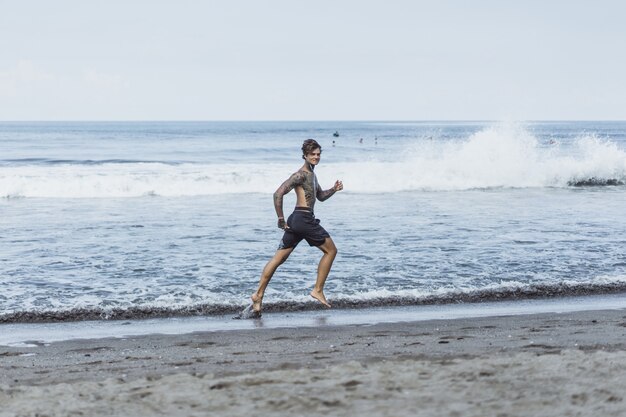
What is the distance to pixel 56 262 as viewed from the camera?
452 inches

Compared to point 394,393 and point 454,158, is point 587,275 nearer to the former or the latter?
point 394,393

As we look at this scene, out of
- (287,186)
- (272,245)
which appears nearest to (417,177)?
(272,245)

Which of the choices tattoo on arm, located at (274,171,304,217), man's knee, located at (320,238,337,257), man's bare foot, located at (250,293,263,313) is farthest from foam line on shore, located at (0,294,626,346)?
tattoo on arm, located at (274,171,304,217)

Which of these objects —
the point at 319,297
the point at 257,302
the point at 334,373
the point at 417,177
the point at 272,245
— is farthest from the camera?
the point at 417,177

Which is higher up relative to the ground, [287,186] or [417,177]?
[287,186]

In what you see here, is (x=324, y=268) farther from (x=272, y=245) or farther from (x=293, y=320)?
(x=272, y=245)

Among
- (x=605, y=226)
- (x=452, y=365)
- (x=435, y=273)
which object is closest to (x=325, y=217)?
(x=605, y=226)

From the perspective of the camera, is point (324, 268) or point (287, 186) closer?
point (287, 186)

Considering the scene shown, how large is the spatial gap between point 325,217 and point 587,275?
777 centimetres

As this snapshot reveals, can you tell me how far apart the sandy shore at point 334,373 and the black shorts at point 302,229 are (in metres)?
1.38

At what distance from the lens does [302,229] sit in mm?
8414

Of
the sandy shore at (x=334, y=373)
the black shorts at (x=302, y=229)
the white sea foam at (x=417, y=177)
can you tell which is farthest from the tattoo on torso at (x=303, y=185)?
the white sea foam at (x=417, y=177)

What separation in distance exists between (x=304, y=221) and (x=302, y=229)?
0.28ft

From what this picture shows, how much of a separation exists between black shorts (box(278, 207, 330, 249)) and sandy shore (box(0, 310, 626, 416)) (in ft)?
4.52
